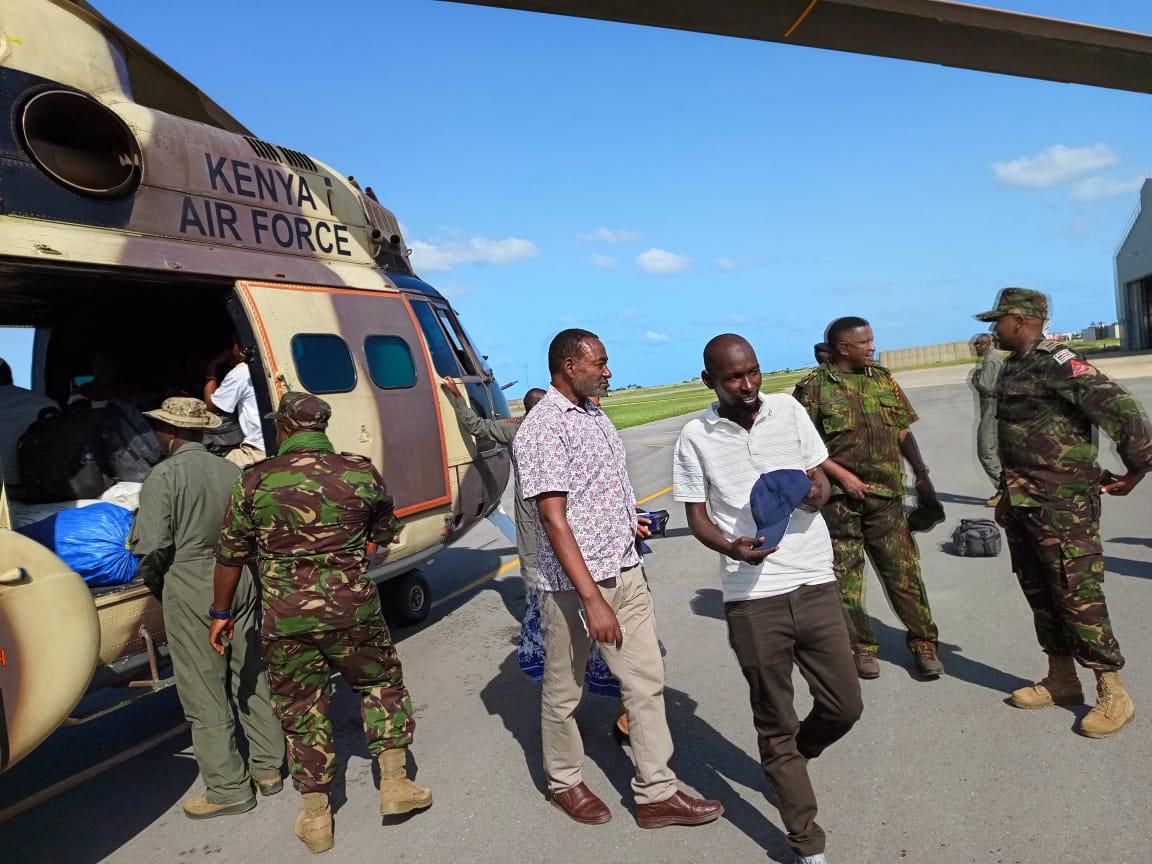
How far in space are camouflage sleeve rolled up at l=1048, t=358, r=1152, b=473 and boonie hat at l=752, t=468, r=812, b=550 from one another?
188cm

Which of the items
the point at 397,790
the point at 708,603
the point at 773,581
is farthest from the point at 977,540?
the point at 397,790

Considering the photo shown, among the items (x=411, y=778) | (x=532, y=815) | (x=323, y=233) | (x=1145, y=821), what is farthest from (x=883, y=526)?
(x=323, y=233)

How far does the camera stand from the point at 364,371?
5547mm

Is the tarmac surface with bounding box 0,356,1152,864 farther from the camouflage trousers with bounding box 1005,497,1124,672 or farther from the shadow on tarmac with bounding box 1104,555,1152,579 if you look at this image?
the camouflage trousers with bounding box 1005,497,1124,672

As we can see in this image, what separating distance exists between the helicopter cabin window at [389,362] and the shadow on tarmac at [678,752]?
2.23 meters

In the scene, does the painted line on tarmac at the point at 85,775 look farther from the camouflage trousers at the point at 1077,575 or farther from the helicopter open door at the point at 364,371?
the camouflage trousers at the point at 1077,575

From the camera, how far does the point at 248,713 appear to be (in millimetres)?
4113

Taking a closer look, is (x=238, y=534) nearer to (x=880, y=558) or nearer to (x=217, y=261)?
(x=217, y=261)

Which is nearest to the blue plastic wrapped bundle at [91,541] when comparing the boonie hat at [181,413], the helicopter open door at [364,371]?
the boonie hat at [181,413]

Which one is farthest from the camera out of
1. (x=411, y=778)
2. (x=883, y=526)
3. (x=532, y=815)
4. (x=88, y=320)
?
(x=88, y=320)

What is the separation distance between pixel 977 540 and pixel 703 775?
456cm

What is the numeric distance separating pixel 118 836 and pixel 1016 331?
16.6 feet

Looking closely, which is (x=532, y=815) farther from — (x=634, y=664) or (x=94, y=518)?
(x=94, y=518)

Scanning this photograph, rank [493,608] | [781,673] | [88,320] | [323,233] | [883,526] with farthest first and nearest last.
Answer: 1. [493,608]
2. [88,320]
3. [323,233]
4. [883,526]
5. [781,673]
